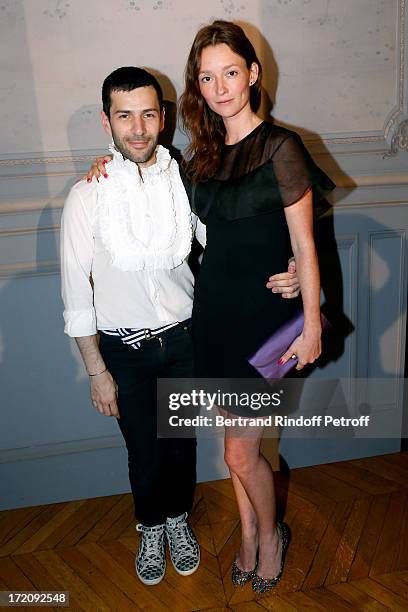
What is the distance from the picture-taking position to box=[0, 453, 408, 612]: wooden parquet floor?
6.73 ft

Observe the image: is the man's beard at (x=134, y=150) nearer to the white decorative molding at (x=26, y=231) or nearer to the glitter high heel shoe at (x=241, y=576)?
the white decorative molding at (x=26, y=231)

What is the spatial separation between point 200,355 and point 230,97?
80 cm

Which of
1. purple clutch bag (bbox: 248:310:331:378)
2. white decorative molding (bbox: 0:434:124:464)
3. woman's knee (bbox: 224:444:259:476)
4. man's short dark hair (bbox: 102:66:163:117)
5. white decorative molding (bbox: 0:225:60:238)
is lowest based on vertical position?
white decorative molding (bbox: 0:434:124:464)

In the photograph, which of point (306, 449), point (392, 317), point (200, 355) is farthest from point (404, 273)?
point (200, 355)

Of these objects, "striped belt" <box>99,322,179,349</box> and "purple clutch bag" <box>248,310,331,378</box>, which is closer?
"purple clutch bag" <box>248,310,331,378</box>

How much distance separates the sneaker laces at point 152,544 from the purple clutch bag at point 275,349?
2.70ft

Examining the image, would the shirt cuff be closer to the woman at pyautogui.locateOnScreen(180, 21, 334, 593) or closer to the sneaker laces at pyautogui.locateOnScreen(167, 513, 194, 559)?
the woman at pyautogui.locateOnScreen(180, 21, 334, 593)

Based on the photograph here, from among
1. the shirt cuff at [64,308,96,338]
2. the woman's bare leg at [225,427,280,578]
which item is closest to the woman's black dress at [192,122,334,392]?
the woman's bare leg at [225,427,280,578]

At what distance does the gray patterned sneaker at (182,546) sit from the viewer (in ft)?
7.18

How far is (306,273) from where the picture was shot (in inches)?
67.4

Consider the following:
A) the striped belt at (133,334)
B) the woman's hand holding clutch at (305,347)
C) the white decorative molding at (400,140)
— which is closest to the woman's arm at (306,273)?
the woman's hand holding clutch at (305,347)

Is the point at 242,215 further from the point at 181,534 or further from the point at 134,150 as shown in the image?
the point at 181,534

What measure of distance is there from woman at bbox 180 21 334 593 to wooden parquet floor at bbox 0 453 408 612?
35cm

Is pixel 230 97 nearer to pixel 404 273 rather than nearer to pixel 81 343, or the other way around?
pixel 81 343
